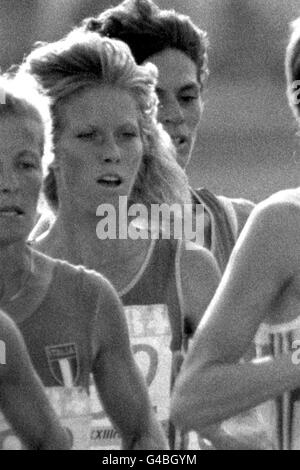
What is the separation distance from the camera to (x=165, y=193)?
564cm

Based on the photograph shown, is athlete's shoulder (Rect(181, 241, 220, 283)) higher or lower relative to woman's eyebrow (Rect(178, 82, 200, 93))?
lower

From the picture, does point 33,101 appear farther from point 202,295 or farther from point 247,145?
point 247,145

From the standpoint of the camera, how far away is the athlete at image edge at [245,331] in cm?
374

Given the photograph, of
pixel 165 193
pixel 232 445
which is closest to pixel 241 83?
pixel 165 193

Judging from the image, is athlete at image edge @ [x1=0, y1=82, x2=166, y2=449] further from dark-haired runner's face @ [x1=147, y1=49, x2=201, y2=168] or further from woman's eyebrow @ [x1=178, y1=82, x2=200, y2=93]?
woman's eyebrow @ [x1=178, y1=82, x2=200, y2=93]

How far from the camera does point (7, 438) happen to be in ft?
13.4

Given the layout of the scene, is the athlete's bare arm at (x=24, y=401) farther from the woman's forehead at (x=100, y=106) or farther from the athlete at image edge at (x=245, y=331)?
the woman's forehead at (x=100, y=106)

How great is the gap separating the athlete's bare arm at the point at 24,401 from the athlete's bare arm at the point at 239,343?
374 millimetres

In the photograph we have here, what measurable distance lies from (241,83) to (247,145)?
0.84m

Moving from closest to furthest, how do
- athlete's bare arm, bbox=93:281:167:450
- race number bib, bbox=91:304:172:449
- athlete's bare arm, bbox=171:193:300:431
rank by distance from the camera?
athlete's bare arm, bbox=171:193:300:431 → athlete's bare arm, bbox=93:281:167:450 → race number bib, bbox=91:304:172:449

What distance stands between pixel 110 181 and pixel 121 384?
1.02m

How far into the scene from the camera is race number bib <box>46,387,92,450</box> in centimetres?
431

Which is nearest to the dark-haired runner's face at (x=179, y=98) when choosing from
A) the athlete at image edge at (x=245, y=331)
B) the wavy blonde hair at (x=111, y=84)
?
the wavy blonde hair at (x=111, y=84)

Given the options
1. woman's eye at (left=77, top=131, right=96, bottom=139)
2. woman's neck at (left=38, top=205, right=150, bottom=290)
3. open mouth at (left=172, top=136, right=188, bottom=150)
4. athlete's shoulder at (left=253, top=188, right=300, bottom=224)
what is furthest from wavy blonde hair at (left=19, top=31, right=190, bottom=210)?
athlete's shoulder at (left=253, top=188, right=300, bottom=224)
